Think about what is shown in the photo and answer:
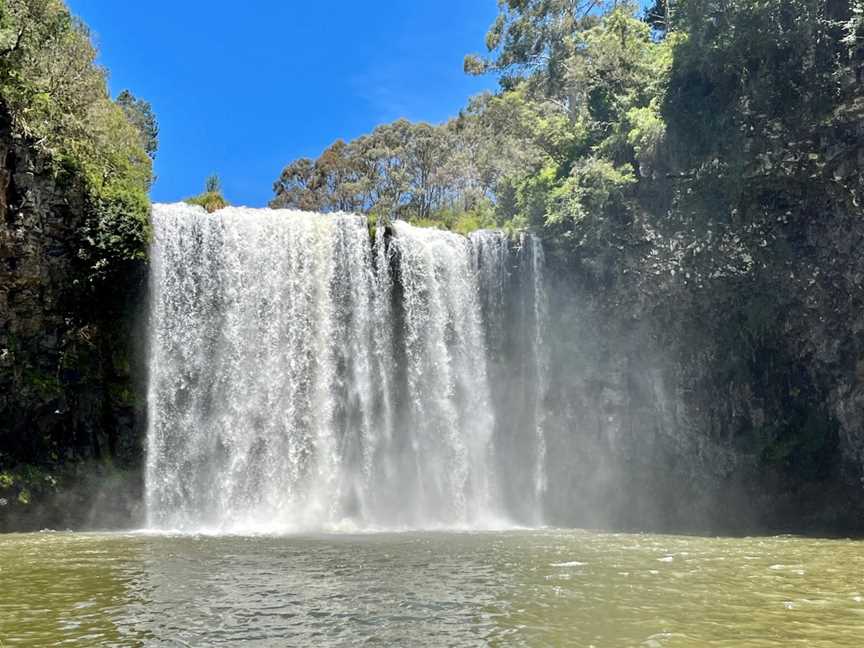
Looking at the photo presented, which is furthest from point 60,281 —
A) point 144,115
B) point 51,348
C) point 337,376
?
point 144,115

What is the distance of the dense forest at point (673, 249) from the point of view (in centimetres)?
1927

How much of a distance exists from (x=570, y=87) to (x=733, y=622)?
33.4 m

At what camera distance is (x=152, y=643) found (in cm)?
641

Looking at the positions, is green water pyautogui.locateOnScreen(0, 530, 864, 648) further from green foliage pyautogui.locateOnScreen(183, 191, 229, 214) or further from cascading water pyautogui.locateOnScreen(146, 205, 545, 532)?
green foliage pyautogui.locateOnScreen(183, 191, 229, 214)

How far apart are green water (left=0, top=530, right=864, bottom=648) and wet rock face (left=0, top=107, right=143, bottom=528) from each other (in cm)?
634

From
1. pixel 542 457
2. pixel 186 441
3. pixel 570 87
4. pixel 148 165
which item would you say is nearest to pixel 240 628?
pixel 186 441

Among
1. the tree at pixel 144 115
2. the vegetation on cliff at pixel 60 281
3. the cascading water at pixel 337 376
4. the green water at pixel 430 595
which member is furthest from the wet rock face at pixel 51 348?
the tree at pixel 144 115

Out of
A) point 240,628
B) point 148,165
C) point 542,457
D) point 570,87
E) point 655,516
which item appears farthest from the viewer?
point 570,87

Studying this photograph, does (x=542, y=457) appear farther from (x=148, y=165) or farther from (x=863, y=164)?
(x=148, y=165)

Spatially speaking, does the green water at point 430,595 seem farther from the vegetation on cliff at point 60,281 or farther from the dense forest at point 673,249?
the dense forest at point 673,249

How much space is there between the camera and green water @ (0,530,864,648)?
6676mm

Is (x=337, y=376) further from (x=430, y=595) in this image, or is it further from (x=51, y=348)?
(x=430, y=595)

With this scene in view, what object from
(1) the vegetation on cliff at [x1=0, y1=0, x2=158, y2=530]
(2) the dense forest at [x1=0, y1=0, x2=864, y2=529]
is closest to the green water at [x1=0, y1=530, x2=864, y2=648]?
(1) the vegetation on cliff at [x1=0, y1=0, x2=158, y2=530]

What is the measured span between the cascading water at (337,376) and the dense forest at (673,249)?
138 centimetres
